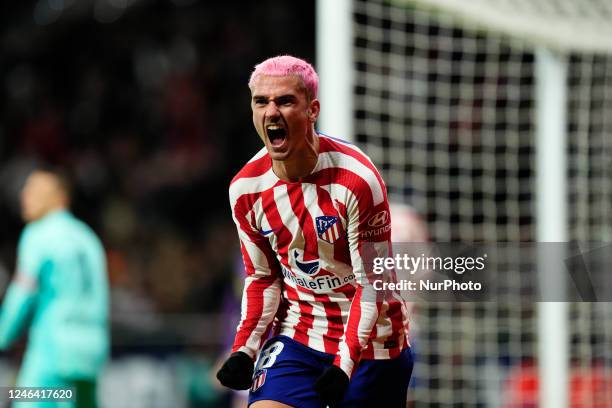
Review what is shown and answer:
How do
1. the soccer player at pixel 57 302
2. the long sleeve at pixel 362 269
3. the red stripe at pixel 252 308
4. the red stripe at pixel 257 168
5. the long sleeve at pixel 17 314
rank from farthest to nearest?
the soccer player at pixel 57 302 → the long sleeve at pixel 17 314 → the red stripe at pixel 252 308 → the red stripe at pixel 257 168 → the long sleeve at pixel 362 269

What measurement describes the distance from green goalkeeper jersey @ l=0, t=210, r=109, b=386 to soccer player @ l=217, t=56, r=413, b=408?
323 cm

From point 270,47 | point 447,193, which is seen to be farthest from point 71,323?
point 270,47

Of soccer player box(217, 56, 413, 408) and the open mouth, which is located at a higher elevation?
the open mouth

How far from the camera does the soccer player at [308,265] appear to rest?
3291mm

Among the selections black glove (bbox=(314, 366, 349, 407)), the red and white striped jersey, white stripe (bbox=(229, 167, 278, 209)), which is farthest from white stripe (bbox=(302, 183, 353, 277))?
black glove (bbox=(314, 366, 349, 407))

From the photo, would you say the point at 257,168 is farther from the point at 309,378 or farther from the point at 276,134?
the point at 309,378

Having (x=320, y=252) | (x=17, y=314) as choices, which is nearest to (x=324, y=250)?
(x=320, y=252)

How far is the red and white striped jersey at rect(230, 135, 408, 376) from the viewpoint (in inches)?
133

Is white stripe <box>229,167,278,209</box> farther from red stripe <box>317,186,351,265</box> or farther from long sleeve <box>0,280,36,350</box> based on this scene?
long sleeve <box>0,280,36,350</box>

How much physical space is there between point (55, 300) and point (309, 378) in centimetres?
348

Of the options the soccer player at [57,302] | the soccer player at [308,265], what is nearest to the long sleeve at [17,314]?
the soccer player at [57,302]

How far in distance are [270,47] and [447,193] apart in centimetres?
524

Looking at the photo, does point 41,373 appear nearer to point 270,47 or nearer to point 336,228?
point 336,228

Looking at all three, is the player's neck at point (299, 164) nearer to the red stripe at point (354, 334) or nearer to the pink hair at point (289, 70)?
the pink hair at point (289, 70)
